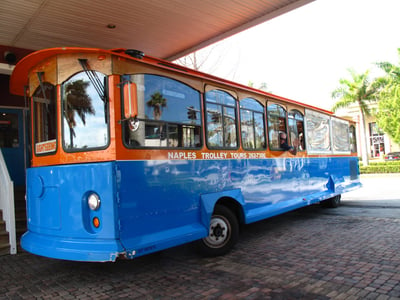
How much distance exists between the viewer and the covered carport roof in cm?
698

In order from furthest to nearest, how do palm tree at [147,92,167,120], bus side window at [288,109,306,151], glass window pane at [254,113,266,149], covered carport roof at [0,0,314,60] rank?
bus side window at [288,109,306,151], covered carport roof at [0,0,314,60], glass window pane at [254,113,266,149], palm tree at [147,92,167,120]

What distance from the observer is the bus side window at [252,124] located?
5.99m

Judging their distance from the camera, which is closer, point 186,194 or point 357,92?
point 186,194

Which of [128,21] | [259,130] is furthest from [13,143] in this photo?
[259,130]

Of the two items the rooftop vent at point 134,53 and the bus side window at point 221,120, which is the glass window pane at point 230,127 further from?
the rooftop vent at point 134,53

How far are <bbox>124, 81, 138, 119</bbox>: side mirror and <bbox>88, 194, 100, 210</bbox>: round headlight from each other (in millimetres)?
1053

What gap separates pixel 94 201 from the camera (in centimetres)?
389

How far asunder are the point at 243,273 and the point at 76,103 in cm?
320

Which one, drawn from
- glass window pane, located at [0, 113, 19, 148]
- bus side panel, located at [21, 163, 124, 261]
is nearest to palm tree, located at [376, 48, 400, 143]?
glass window pane, located at [0, 113, 19, 148]

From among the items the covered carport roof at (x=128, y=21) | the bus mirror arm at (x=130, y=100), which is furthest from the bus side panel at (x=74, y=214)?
the covered carport roof at (x=128, y=21)

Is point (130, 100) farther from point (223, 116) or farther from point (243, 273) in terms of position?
point (243, 273)

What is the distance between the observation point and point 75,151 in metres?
4.13

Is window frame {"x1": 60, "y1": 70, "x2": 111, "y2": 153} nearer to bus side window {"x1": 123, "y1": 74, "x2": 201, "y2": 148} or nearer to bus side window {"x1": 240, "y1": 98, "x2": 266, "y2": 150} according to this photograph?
bus side window {"x1": 123, "y1": 74, "x2": 201, "y2": 148}

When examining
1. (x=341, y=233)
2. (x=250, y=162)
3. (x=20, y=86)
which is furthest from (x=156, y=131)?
(x=341, y=233)
